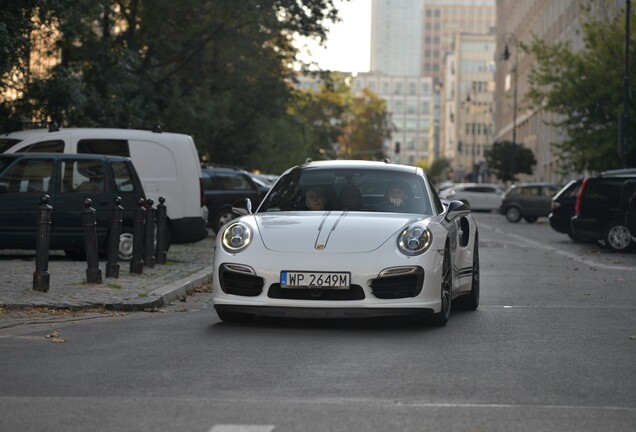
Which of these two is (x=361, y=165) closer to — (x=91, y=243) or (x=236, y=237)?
(x=236, y=237)

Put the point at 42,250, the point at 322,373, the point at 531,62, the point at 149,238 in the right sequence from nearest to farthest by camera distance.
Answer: the point at 322,373
the point at 42,250
the point at 149,238
the point at 531,62

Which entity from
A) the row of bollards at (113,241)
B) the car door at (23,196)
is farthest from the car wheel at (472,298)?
the car door at (23,196)

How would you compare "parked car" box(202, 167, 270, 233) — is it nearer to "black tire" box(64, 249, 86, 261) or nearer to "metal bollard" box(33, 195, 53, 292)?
"black tire" box(64, 249, 86, 261)

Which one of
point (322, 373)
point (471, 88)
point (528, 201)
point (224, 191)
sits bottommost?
point (528, 201)

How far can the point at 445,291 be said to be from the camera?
11055mm

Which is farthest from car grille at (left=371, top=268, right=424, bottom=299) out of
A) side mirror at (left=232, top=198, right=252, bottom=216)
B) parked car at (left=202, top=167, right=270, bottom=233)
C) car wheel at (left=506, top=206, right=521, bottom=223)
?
car wheel at (left=506, top=206, right=521, bottom=223)

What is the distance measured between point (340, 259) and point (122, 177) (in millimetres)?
9065

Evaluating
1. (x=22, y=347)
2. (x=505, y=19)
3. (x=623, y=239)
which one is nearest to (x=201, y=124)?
(x=623, y=239)

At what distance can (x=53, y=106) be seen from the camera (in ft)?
97.0

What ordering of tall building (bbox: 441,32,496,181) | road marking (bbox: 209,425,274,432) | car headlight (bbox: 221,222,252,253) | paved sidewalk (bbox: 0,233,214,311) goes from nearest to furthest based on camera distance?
1. road marking (bbox: 209,425,274,432)
2. car headlight (bbox: 221,222,252,253)
3. paved sidewalk (bbox: 0,233,214,311)
4. tall building (bbox: 441,32,496,181)

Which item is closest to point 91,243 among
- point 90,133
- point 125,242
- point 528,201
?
point 125,242

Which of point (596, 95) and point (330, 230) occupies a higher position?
point (596, 95)

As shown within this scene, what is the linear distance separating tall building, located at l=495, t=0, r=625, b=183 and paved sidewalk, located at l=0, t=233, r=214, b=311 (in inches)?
1560

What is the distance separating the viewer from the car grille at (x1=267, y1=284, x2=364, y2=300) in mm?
10414
